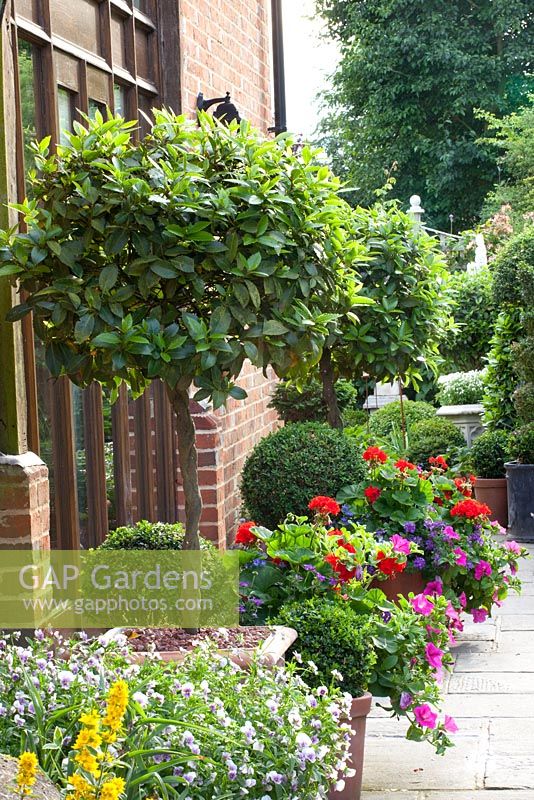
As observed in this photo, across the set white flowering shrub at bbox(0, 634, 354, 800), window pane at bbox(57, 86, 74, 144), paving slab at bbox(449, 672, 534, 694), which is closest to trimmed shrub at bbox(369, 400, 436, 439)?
paving slab at bbox(449, 672, 534, 694)

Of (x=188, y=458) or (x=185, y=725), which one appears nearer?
(x=185, y=725)

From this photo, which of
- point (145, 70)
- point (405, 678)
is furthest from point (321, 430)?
point (405, 678)

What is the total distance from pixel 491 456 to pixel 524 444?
0.54 metres

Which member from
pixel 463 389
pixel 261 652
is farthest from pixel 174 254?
pixel 463 389

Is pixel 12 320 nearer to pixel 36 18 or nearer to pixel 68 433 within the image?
pixel 68 433

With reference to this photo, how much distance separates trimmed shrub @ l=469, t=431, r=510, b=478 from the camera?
9.80m

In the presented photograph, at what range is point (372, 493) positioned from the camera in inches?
227

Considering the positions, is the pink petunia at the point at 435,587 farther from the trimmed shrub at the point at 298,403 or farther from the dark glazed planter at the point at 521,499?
the dark glazed planter at the point at 521,499

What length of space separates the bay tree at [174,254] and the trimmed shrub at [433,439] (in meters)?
6.49

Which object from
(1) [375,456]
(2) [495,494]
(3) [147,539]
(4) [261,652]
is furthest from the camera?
(2) [495,494]

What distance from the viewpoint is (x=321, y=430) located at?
6.63 metres

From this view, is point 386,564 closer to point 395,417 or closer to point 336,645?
point 336,645

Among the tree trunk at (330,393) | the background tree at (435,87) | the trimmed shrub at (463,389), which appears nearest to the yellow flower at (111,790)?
the tree trunk at (330,393)

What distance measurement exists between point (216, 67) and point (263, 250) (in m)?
3.85
